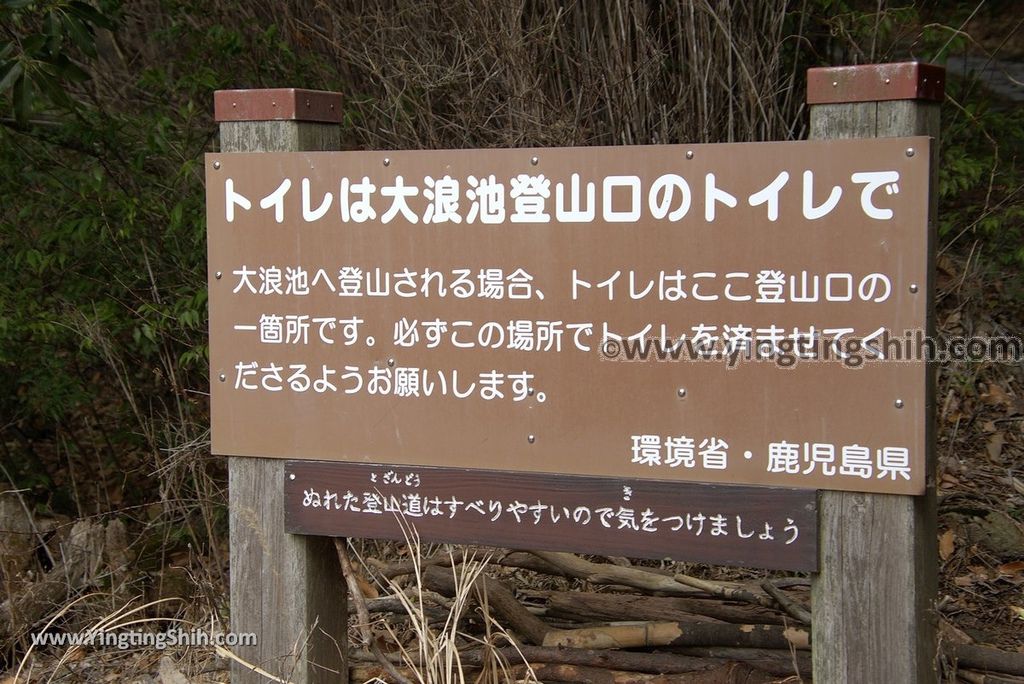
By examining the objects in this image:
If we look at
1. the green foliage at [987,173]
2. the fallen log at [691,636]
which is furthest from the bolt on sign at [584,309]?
the green foliage at [987,173]

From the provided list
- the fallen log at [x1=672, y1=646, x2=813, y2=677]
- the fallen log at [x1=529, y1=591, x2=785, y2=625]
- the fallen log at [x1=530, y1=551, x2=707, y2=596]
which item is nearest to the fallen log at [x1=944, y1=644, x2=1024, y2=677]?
the fallen log at [x1=672, y1=646, x2=813, y2=677]

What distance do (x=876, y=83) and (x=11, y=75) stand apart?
10.5 feet

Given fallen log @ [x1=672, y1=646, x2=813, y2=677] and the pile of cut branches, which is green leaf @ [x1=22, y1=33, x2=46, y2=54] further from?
fallen log @ [x1=672, y1=646, x2=813, y2=677]

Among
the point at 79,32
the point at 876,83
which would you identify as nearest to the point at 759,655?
the point at 876,83

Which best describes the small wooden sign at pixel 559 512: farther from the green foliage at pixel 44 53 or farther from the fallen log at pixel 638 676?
the green foliage at pixel 44 53

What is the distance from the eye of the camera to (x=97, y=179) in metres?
5.04

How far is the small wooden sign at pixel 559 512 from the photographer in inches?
99.5

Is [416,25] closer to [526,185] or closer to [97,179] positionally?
[97,179]

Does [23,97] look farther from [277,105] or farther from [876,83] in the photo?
[876,83]

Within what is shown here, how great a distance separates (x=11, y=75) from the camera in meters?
3.97

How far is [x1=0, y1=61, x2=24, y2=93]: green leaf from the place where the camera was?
395 centimetres

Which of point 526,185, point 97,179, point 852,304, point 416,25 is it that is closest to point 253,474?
point 526,185

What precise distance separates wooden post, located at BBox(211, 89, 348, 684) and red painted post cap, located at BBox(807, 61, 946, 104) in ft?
4.57

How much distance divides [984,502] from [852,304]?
2904mm
